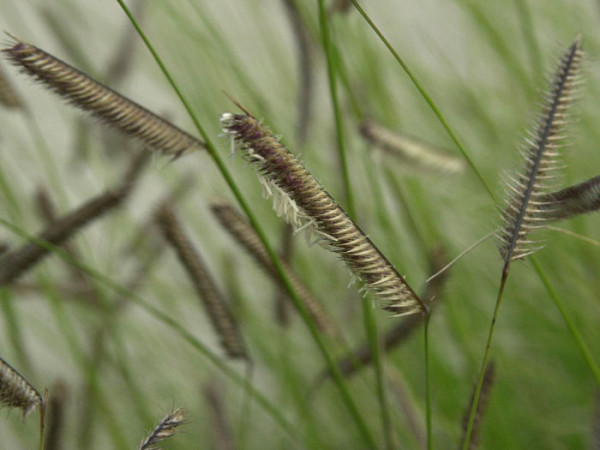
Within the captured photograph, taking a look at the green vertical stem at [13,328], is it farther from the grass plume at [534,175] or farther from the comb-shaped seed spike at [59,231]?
the grass plume at [534,175]

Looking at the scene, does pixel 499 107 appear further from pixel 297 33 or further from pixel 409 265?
pixel 297 33

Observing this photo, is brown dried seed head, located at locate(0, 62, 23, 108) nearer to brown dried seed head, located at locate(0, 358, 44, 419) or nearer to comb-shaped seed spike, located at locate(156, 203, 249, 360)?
comb-shaped seed spike, located at locate(156, 203, 249, 360)

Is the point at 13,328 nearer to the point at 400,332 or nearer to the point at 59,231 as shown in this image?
the point at 59,231

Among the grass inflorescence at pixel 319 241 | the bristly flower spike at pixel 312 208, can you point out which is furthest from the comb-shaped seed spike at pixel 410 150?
the bristly flower spike at pixel 312 208

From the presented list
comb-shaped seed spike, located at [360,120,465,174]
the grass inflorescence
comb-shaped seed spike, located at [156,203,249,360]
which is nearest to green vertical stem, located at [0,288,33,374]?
the grass inflorescence

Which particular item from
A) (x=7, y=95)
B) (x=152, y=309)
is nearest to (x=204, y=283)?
(x=152, y=309)
